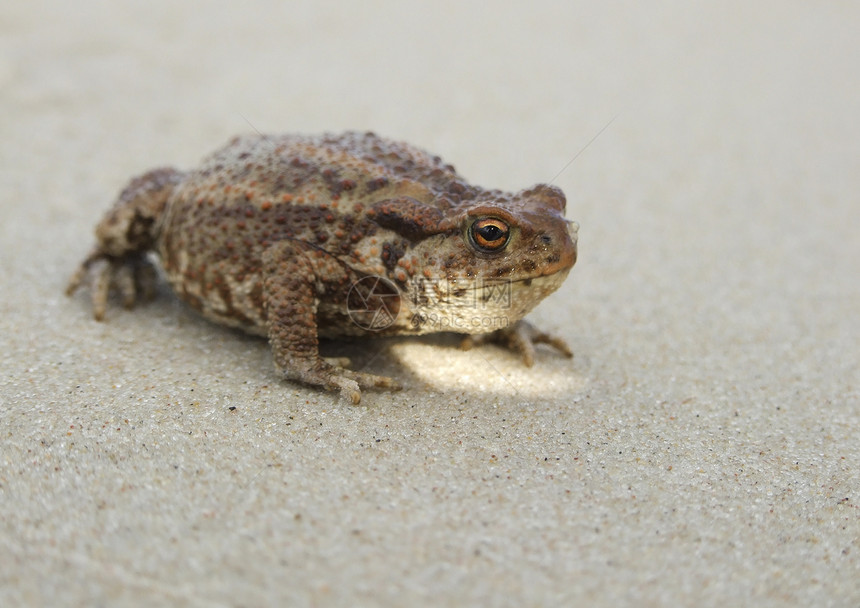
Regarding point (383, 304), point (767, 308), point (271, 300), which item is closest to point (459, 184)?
point (383, 304)

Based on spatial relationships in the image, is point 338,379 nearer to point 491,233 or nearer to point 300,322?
point 300,322

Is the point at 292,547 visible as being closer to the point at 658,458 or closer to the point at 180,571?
the point at 180,571

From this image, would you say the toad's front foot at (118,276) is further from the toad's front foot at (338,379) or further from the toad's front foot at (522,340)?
the toad's front foot at (522,340)

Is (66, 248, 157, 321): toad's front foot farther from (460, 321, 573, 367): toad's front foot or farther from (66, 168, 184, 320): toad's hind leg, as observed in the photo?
(460, 321, 573, 367): toad's front foot

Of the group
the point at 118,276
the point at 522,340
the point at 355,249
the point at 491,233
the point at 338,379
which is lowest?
the point at 118,276

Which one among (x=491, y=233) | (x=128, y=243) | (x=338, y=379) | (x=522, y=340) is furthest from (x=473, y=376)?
(x=128, y=243)

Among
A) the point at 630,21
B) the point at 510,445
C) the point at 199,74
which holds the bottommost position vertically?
the point at 510,445
